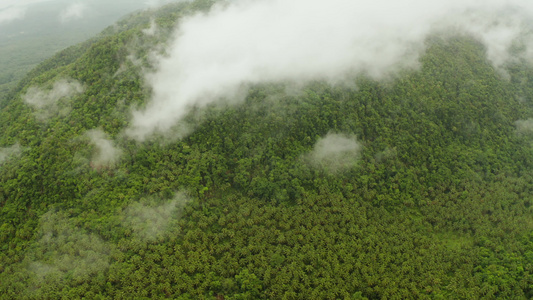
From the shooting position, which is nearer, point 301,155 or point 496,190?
point 496,190

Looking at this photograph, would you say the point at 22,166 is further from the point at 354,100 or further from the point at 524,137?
the point at 524,137

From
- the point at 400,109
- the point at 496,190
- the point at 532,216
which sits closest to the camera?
the point at 532,216

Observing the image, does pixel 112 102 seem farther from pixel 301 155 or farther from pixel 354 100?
pixel 354 100

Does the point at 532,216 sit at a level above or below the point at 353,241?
above

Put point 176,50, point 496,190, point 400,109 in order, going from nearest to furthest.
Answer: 1. point 496,190
2. point 400,109
3. point 176,50


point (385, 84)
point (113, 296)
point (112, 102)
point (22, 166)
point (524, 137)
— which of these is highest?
point (385, 84)

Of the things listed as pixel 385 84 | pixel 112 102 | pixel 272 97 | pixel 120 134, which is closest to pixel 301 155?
pixel 272 97

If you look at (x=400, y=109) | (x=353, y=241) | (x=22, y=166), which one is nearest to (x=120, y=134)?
(x=22, y=166)
